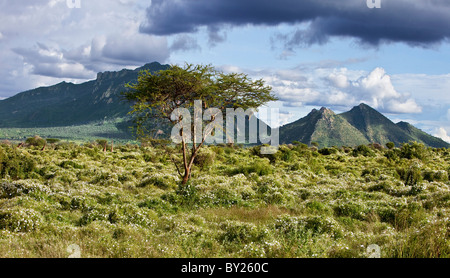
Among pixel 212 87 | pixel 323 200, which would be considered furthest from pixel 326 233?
pixel 212 87

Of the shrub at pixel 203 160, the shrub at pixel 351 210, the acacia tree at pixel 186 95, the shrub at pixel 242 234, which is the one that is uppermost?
the acacia tree at pixel 186 95

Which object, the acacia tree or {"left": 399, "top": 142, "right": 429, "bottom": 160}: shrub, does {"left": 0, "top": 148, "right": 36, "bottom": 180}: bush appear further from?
{"left": 399, "top": 142, "right": 429, "bottom": 160}: shrub

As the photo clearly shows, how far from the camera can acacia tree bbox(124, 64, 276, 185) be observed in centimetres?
2116

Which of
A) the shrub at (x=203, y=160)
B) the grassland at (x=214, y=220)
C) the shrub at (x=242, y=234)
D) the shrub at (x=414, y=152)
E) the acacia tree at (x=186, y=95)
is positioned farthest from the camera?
the shrub at (x=414, y=152)

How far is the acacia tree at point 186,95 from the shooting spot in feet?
69.4

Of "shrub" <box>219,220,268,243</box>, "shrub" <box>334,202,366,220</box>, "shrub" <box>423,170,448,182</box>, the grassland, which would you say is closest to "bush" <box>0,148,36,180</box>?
the grassland

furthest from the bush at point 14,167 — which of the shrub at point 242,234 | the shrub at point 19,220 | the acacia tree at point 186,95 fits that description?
the shrub at point 242,234

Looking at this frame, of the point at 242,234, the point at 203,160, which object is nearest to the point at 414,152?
the point at 203,160

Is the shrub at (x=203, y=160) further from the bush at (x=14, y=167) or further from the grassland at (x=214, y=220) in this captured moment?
the bush at (x=14, y=167)

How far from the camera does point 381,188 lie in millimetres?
22891

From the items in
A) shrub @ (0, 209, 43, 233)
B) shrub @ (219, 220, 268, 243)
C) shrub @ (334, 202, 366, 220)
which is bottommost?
shrub @ (334, 202, 366, 220)

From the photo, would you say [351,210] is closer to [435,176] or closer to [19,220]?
[19,220]

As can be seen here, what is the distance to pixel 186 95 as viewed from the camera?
22.1 meters

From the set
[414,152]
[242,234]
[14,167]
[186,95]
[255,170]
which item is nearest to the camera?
[242,234]
